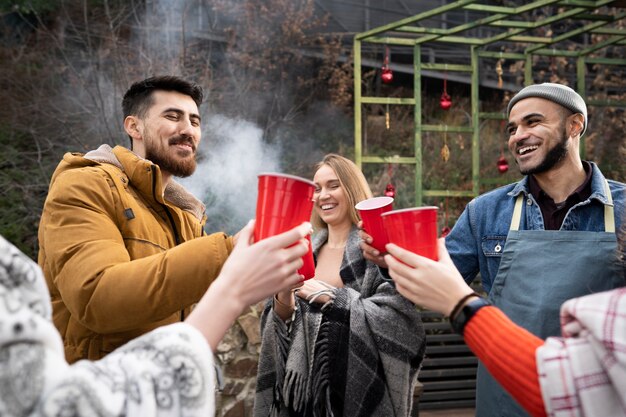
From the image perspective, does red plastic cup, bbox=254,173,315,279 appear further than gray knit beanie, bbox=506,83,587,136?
No

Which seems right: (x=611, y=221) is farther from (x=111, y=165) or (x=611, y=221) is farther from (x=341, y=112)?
(x=341, y=112)

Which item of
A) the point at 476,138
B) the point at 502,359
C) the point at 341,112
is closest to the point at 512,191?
the point at 502,359

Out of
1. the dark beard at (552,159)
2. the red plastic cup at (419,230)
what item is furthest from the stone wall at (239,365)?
the red plastic cup at (419,230)

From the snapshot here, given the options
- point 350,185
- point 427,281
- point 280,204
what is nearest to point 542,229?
point 350,185

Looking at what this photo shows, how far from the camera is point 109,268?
1.73 metres

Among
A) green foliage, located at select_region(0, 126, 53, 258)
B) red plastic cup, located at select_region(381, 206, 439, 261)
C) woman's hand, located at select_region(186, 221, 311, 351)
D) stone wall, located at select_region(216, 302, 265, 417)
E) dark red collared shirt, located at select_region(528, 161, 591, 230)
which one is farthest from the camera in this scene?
green foliage, located at select_region(0, 126, 53, 258)

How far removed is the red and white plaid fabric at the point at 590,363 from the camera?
1.13m

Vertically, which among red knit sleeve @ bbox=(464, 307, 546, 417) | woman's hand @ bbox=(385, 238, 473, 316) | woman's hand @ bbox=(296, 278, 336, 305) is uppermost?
woman's hand @ bbox=(385, 238, 473, 316)

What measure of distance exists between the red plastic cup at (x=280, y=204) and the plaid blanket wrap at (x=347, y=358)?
1.26 m

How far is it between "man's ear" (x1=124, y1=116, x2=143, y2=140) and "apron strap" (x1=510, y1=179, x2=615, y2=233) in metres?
1.57

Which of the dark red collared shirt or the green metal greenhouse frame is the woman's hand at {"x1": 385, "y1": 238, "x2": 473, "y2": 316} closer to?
the dark red collared shirt

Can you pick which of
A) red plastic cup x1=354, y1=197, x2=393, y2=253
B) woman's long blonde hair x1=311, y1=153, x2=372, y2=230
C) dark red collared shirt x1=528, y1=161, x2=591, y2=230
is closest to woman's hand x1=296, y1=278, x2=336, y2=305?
woman's long blonde hair x1=311, y1=153, x2=372, y2=230

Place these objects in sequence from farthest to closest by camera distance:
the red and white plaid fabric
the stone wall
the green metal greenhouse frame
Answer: the green metal greenhouse frame → the stone wall → the red and white plaid fabric

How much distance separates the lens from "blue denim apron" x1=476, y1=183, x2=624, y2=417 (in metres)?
2.23
